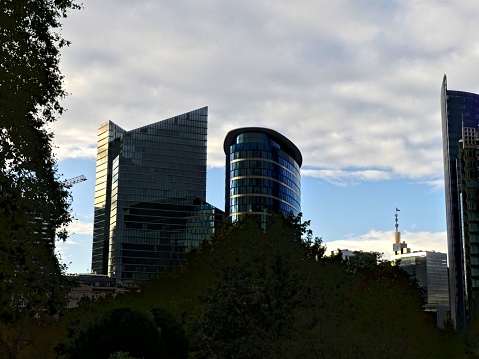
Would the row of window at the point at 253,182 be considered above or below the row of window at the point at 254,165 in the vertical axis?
below

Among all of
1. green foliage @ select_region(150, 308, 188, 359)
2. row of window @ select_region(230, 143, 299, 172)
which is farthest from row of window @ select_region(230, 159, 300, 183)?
green foliage @ select_region(150, 308, 188, 359)


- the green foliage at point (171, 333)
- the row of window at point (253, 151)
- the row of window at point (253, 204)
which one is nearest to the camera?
the green foliage at point (171, 333)

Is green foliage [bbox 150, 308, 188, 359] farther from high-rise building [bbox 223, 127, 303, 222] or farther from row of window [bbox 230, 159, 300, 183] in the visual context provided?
row of window [bbox 230, 159, 300, 183]

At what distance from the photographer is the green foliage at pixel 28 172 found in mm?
16609

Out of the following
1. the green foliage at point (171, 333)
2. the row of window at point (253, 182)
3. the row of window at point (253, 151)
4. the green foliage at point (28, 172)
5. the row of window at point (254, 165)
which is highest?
the row of window at point (253, 151)

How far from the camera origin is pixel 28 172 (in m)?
17.9

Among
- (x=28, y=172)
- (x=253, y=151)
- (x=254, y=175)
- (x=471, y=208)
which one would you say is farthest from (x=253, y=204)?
(x=28, y=172)

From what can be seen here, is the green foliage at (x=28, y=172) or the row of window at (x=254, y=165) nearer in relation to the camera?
the green foliage at (x=28, y=172)

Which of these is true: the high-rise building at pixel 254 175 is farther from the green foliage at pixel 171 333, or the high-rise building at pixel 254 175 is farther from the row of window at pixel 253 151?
the green foliage at pixel 171 333

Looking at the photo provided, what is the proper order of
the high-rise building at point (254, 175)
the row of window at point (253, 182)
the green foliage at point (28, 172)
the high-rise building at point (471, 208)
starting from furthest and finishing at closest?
the row of window at point (253, 182), the high-rise building at point (254, 175), the high-rise building at point (471, 208), the green foliage at point (28, 172)

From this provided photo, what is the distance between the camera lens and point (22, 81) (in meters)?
17.6

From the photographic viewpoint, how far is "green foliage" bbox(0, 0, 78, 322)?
1661 cm

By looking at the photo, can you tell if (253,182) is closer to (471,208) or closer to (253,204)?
(253,204)

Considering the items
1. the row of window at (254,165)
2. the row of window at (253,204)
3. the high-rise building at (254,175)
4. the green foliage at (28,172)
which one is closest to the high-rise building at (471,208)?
the row of window at (253,204)
